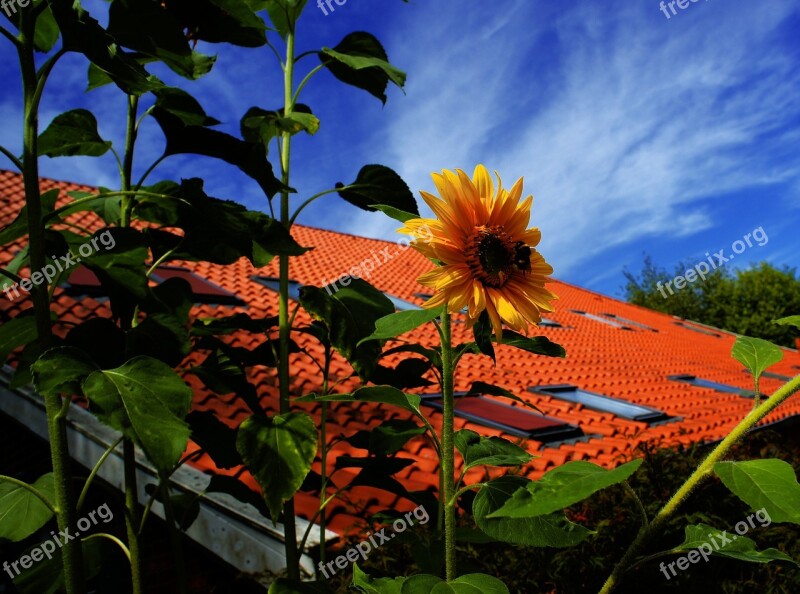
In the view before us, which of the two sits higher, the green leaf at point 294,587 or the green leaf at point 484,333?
the green leaf at point 484,333

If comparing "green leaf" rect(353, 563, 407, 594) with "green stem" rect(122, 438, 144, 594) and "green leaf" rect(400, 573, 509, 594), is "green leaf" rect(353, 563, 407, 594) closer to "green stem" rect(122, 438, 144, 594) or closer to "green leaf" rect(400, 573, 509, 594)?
"green leaf" rect(400, 573, 509, 594)

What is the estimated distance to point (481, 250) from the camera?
1127mm

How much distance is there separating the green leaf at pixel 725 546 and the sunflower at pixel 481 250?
0.49 metres

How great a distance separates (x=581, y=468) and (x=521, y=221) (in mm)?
502

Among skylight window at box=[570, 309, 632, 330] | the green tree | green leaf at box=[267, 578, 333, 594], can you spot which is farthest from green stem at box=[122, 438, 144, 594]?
the green tree

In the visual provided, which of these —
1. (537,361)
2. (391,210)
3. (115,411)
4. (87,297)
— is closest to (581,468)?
(391,210)

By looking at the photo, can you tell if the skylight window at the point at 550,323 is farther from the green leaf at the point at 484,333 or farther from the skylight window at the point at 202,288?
the green leaf at the point at 484,333

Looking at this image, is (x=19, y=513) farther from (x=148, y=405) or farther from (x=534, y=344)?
A: (x=534, y=344)

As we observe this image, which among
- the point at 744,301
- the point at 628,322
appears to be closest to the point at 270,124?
the point at 628,322

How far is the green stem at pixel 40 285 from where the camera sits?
4.55ft

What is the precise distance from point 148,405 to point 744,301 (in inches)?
1372

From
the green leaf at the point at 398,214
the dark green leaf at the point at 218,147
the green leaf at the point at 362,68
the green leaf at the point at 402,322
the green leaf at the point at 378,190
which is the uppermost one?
the green leaf at the point at 362,68

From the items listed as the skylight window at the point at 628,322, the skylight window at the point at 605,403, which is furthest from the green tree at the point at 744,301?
the skylight window at the point at 605,403

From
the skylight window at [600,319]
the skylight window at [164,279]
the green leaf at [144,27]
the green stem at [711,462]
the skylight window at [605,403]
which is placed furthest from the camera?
the skylight window at [600,319]
